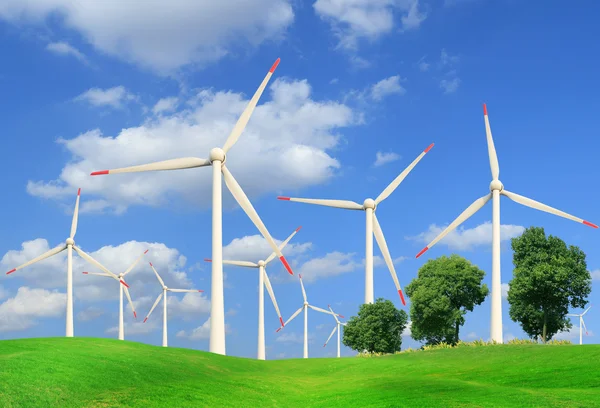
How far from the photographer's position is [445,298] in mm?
86875

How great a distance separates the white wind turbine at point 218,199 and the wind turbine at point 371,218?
17.1m

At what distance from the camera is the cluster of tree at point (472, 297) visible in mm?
78062

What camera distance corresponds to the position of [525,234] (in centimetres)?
8225

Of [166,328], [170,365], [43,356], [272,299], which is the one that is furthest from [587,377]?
[166,328]

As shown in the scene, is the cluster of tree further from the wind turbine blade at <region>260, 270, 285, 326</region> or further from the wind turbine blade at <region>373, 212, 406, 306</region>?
the wind turbine blade at <region>260, 270, 285, 326</region>

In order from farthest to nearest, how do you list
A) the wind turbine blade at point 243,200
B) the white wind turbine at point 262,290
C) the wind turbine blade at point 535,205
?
1. the white wind turbine at point 262,290
2. the wind turbine blade at point 535,205
3. the wind turbine blade at point 243,200

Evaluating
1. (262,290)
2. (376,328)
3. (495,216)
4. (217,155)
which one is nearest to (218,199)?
(217,155)

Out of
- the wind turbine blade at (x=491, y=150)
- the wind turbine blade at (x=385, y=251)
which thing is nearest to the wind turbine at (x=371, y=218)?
the wind turbine blade at (x=385, y=251)

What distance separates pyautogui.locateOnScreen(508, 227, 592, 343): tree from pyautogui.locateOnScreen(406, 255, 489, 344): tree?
728cm

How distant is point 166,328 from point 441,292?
226ft

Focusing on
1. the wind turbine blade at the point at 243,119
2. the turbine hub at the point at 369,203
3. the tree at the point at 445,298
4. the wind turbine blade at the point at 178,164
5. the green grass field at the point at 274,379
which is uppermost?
the wind turbine blade at the point at 243,119

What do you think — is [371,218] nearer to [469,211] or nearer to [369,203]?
[369,203]

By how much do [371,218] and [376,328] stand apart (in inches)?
776

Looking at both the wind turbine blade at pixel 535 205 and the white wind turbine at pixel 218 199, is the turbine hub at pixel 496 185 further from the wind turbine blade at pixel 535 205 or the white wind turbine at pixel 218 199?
the white wind turbine at pixel 218 199
